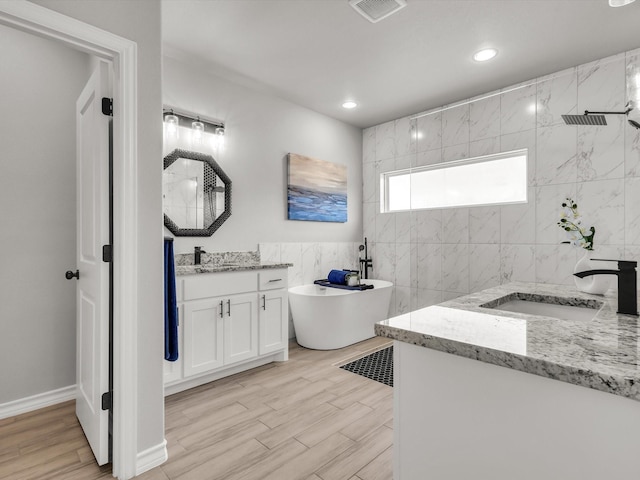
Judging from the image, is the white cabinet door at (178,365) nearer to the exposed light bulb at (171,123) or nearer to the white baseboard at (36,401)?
the white baseboard at (36,401)

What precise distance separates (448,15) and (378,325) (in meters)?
2.30

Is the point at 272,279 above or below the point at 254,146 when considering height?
below

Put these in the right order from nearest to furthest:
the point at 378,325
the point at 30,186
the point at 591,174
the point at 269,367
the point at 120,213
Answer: the point at 378,325 < the point at 120,213 < the point at 30,186 < the point at 591,174 < the point at 269,367

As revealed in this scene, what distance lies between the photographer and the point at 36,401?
230 cm

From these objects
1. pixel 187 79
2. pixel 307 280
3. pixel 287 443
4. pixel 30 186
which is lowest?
pixel 287 443

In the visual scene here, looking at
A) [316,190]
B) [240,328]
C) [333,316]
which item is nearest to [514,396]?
[240,328]

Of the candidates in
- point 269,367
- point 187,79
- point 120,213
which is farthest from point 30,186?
point 269,367

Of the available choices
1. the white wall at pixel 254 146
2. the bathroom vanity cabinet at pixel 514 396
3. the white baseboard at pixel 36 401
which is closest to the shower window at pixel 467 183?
the white wall at pixel 254 146

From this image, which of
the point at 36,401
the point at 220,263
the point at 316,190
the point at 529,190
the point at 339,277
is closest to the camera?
A: the point at 36,401

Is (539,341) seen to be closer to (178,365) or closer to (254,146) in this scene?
(178,365)

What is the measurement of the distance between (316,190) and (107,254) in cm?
271

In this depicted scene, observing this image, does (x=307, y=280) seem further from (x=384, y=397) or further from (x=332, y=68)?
(x=332, y=68)

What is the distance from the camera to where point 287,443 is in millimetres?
1890

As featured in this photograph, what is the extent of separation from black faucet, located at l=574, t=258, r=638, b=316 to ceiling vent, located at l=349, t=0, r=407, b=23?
1960 millimetres
